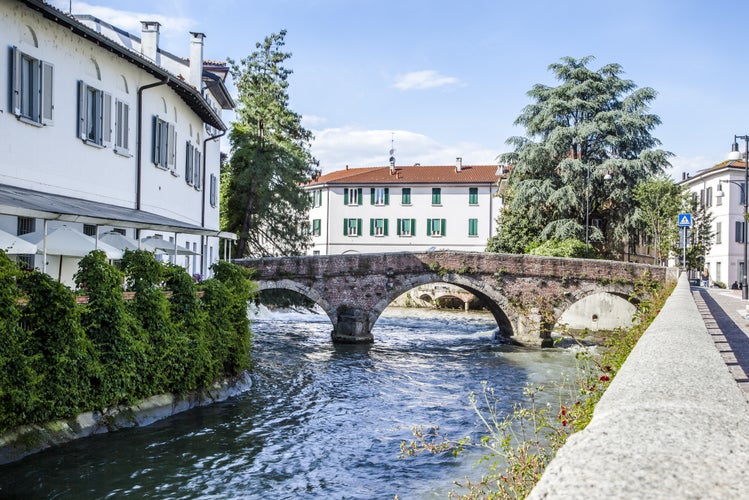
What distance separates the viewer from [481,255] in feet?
83.5

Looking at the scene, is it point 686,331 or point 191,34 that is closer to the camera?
point 686,331

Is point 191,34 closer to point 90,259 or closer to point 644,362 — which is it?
point 90,259

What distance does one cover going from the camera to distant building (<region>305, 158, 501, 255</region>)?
1922 inches

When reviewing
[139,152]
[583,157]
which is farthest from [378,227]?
[139,152]

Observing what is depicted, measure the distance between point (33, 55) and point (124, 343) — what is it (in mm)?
4876

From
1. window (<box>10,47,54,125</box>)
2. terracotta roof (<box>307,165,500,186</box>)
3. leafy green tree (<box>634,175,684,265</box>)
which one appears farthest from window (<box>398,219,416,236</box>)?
window (<box>10,47,54,125</box>)

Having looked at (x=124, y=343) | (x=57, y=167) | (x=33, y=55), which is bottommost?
(x=124, y=343)

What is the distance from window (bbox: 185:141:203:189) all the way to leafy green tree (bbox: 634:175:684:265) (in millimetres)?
19900

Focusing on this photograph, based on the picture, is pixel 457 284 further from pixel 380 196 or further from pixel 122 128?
pixel 380 196

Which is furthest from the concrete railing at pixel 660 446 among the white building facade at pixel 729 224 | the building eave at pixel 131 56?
the white building facade at pixel 729 224

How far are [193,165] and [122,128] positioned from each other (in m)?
6.12

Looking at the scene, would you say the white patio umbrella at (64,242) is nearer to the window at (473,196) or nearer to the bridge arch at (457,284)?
the bridge arch at (457,284)

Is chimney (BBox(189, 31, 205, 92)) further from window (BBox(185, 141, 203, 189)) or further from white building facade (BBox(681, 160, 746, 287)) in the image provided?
white building facade (BBox(681, 160, 746, 287))

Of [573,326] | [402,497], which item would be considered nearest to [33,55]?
[402,497]
